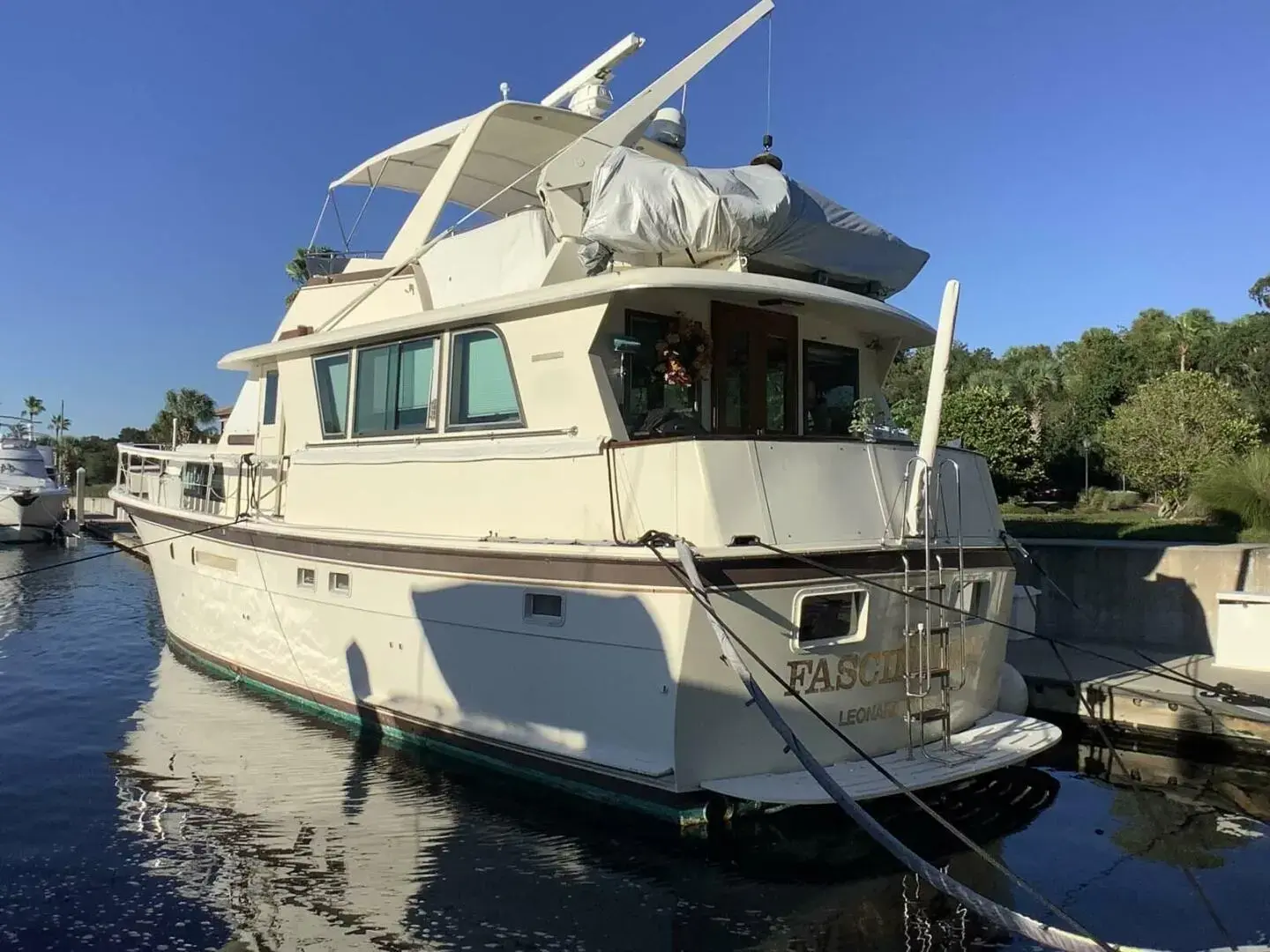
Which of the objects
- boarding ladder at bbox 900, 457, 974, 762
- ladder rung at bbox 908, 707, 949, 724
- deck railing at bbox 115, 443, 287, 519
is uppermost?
deck railing at bbox 115, 443, 287, 519

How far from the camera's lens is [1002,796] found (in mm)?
7551

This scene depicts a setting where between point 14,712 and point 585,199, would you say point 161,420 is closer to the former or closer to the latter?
point 14,712

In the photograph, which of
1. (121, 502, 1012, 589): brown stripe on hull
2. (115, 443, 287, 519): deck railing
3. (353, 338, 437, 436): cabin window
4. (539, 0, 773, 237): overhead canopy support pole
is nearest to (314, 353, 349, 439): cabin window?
(353, 338, 437, 436): cabin window

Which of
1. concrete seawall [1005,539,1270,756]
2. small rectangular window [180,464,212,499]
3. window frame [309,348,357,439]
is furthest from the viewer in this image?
small rectangular window [180,464,212,499]

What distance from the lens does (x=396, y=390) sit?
25.7ft

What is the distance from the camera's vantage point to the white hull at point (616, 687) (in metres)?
5.61

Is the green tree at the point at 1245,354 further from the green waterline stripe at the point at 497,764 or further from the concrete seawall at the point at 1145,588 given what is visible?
the green waterline stripe at the point at 497,764

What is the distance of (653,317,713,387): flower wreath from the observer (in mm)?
6680

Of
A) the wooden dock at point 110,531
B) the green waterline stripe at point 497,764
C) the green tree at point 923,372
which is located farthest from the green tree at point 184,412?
the green waterline stripe at point 497,764

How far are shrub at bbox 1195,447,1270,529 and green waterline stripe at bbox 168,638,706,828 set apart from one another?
42.3ft

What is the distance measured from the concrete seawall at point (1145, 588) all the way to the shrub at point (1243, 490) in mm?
3599

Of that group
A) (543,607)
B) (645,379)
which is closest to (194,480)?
(543,607)

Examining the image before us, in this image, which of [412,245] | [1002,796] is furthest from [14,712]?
[1002,796]

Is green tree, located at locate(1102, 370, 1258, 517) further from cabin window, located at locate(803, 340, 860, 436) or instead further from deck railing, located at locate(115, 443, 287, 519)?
deck railing, located at locate(115, 443, 287, 519)
